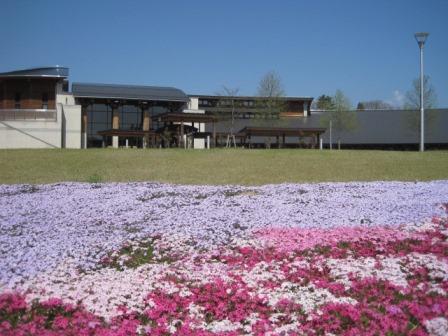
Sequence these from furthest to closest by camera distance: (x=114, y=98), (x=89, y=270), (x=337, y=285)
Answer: (x=114, y=98) < (x=89, y=270) < (x=337, y=285)

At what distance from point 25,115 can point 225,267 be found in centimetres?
3856

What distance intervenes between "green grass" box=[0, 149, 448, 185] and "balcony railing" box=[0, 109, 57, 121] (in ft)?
37.3

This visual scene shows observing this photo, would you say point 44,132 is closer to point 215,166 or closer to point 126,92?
point 126,92

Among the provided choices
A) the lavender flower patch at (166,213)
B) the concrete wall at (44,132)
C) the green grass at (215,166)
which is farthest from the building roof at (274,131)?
the lavender flower patch at (166,213)

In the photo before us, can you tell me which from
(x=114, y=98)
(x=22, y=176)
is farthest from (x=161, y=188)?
(x=114, y=98)

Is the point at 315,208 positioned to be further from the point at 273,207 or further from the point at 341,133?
the point at 341,133

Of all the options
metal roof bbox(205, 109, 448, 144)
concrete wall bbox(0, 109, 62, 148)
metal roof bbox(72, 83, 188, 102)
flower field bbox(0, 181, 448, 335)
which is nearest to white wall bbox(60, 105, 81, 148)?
concrete wall bbox(0, 109, 62, 148)

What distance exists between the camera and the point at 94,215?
Answer: 12.3 metres

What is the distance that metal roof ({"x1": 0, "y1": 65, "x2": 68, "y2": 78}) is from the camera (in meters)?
49.9

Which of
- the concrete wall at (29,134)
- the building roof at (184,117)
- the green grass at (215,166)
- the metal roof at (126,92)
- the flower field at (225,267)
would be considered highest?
the metal roof at (126,92)

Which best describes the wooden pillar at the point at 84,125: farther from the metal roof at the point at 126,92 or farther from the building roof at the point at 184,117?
the building roof at the point at 184,117

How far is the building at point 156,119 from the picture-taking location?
42.8m

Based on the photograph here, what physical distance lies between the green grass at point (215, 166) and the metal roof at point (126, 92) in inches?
846

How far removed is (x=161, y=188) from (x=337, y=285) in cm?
1074
